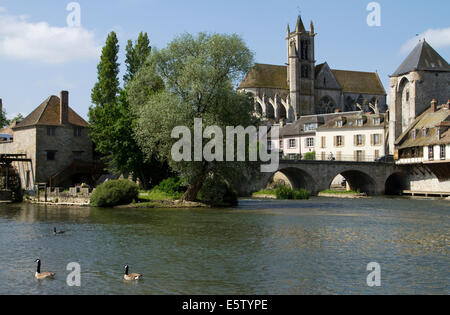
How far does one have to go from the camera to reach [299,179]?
63.6 m

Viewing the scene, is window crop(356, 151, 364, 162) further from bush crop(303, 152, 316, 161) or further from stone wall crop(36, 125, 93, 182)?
stone wall crop(36, 125, 93, 182)

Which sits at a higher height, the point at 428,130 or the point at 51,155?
the point at 428,130

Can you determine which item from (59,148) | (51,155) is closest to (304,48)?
(59,148)

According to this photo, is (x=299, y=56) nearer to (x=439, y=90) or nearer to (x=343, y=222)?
(x=439, y=90)

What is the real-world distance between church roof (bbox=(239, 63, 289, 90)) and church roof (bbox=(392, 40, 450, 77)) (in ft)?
107

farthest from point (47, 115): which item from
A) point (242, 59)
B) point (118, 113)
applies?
point (242, 59)

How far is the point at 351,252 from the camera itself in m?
18.2

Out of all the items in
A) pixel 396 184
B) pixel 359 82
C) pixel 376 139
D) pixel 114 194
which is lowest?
pixel 114 194

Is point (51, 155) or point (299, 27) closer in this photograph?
point (51, 155)

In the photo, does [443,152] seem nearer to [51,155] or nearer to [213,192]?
[213,192]

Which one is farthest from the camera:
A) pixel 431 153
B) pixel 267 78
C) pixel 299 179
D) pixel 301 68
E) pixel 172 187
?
pixel 301 68

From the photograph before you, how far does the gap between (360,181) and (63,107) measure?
122 ft

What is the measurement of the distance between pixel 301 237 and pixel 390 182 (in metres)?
50.3
